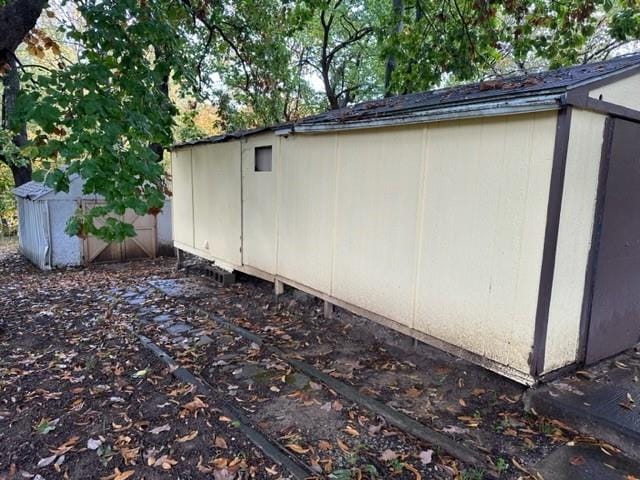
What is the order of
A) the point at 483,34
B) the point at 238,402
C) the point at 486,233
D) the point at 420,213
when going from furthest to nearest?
the point at 483,34 → the point at 420,213 → the point at 238,402 → the point at 486,233

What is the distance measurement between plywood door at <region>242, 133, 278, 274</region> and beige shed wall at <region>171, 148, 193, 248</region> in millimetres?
2077

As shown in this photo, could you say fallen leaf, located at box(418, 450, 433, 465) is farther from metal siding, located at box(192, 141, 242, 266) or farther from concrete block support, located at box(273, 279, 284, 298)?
metal siding, located at box(192, 141, 242, 266)

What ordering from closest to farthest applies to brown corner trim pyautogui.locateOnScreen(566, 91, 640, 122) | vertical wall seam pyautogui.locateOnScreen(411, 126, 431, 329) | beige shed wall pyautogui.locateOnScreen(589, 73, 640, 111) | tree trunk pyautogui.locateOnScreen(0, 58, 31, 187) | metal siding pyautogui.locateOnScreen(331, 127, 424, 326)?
1. brown corner trim pyautogui.locateOnScreen(566, 91, 640, 122)
2. beige shed wall pyautogui.locateOnScreen(589, 73, 640, 111)
3. vertical wall seam pyautogui.locateOnScreen(411, 126, 431, 329)
4. metal siding pyautogui.locateOnScreen(331, 127, 424, 326)
5. tree trunk pyautogui.locateOnScreen(0, 58, 31, 187)

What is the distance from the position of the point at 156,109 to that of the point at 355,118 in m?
2.82

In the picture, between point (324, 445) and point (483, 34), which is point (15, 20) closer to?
point (324, 445)

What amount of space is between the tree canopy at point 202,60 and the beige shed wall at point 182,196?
419 millimetres

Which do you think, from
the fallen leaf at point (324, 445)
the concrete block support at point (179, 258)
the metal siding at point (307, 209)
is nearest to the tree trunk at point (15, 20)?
the metal siding at point (307, 209)

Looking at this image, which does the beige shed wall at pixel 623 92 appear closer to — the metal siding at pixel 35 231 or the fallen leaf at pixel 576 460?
the fallen leaf at pixel 576 460

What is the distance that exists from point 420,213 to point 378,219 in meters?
0.56

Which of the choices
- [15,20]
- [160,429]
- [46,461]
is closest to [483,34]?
[15,20]

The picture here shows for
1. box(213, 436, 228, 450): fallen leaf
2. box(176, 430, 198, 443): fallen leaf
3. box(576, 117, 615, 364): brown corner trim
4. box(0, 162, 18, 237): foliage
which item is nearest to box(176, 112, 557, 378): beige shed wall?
box(576, 117, 615, 364): brown corner trim

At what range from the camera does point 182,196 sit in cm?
831

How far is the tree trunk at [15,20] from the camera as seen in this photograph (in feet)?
14.9

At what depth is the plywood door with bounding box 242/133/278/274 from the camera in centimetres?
584
